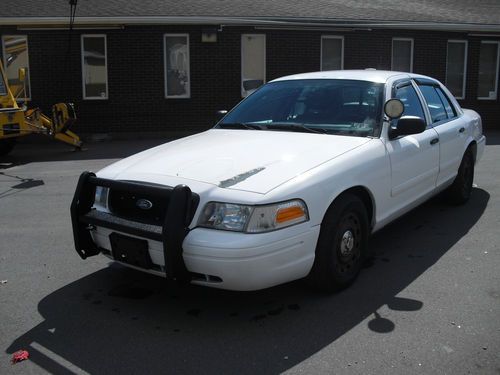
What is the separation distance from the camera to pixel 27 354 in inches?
130

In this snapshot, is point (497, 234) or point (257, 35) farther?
point (257, 35)

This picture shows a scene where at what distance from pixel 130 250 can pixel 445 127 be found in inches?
146

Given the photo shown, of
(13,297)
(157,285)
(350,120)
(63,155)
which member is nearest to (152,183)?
(157,285)

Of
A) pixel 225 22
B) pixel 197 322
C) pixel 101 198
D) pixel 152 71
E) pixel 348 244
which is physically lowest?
pixel 197 322

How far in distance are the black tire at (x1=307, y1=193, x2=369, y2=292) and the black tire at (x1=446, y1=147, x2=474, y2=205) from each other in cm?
262

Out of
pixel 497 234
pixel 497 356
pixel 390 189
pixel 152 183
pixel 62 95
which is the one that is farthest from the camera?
pixel 62 95

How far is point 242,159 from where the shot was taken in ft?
13.1

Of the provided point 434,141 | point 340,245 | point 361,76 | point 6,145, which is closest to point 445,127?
point 434,141

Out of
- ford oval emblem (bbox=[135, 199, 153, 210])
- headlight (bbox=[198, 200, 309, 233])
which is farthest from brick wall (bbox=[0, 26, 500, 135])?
headlight (bbox=[198, 200, 309, 233])

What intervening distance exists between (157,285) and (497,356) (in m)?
2.45

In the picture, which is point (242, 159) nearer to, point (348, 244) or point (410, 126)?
Answer: point (348, 244)

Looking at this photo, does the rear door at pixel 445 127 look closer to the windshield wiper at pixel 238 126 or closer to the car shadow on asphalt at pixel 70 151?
the windshield wiper at pixel 238 126

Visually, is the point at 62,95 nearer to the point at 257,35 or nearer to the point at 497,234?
the point at 257,35

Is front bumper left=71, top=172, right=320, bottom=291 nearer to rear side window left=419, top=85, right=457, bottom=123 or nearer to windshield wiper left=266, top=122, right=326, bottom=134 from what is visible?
windshield wiper left=266, top=122, right=326, bottom=134
